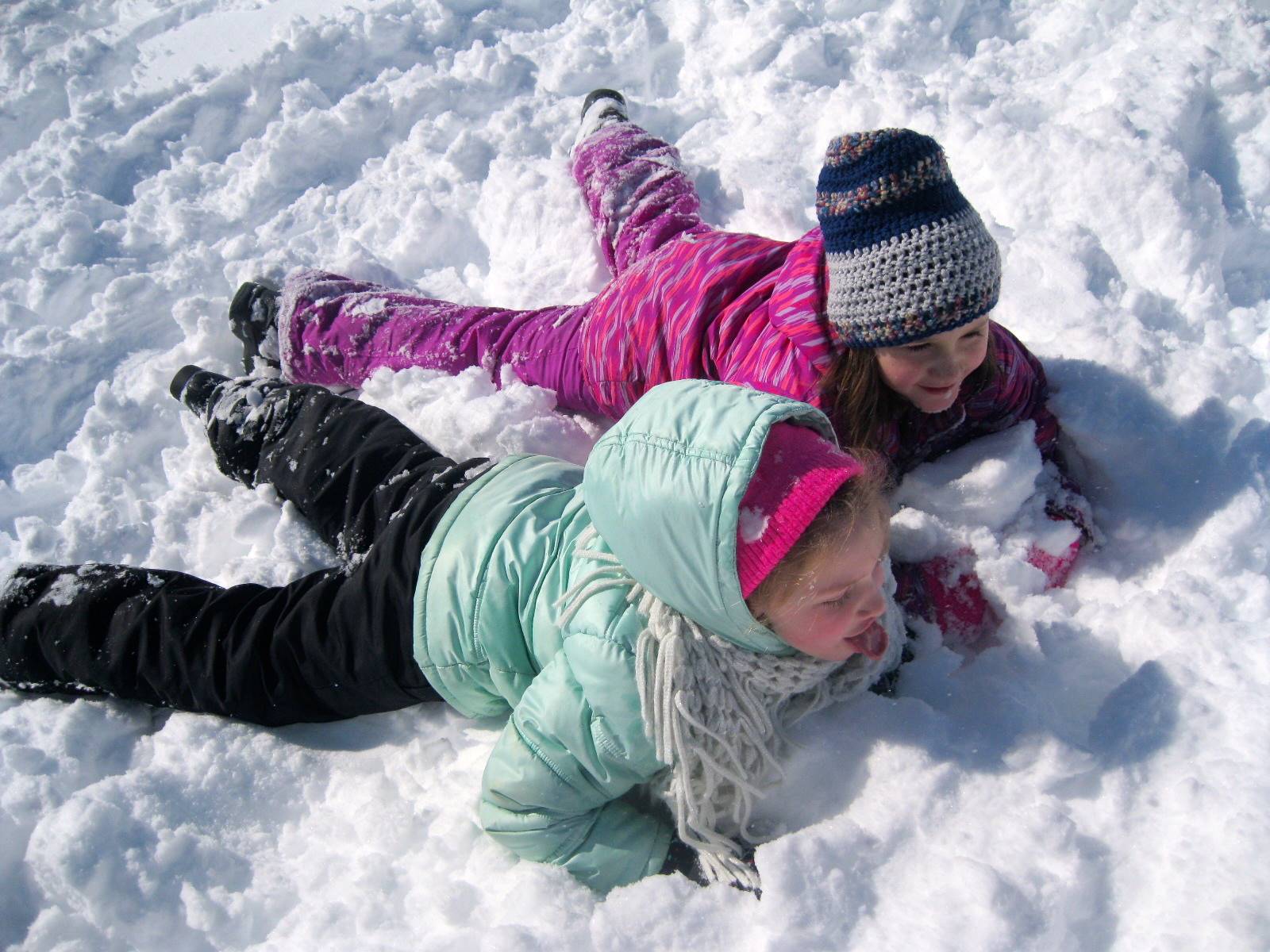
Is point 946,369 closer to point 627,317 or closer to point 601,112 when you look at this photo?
point 627,317

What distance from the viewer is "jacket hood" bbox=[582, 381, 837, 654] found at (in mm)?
1101

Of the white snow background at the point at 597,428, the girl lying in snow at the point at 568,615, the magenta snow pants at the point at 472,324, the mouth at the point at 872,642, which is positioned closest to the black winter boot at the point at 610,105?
the white snow background at the point at 597,428

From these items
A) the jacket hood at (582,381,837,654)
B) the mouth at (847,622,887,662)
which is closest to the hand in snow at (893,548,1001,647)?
the mouth at (847,622,887,662)

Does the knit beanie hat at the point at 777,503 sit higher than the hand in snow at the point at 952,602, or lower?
higher

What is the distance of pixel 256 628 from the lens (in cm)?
165

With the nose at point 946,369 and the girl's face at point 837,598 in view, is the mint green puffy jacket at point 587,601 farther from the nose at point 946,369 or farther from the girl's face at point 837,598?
the nose at point 946,369

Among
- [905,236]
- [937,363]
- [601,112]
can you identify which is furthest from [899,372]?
[601,112]

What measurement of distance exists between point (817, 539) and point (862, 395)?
23.2 inches

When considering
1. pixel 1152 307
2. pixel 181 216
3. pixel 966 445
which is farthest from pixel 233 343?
pixel 1152 307

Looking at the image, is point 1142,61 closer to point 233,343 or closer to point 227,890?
point 233,343

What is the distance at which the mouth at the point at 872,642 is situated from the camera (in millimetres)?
1345

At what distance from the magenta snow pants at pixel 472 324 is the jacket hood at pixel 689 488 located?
0.94 metres

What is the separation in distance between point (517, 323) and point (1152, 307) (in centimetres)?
146

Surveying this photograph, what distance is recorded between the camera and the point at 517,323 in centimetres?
227
